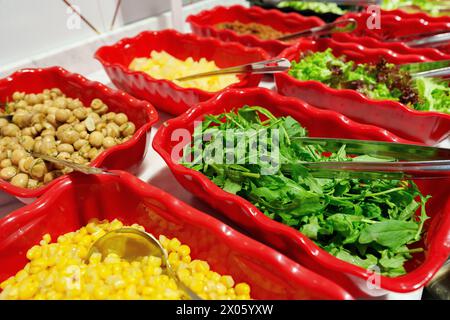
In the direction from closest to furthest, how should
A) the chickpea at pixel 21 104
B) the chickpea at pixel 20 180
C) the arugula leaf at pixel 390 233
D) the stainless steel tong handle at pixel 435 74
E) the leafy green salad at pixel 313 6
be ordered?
the arugula leaf at pixel 390 233 → the chickpea at pixel 20 180 → the chickpea at pixel 21 104 → the stainless steel tong handle at pixel 435 74 → the leafy green salad at pixel 313 6

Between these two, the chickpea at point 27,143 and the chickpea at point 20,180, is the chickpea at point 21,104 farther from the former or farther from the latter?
the chickpea at point 20,180

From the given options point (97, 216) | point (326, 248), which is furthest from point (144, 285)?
point (326, 248)

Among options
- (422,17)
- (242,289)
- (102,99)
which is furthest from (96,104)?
(422,17)

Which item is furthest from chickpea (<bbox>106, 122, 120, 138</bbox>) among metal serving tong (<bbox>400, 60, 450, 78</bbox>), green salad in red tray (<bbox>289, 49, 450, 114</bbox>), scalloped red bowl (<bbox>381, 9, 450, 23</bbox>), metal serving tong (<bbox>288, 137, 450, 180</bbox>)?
scalloped red bowl (<bbox>381, 9, 450, 23</bbox>)

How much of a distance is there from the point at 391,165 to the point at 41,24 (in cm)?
164

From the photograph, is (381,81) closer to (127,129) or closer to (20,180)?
(127,129)

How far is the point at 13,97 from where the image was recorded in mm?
1467

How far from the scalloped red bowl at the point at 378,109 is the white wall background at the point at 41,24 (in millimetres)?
1029

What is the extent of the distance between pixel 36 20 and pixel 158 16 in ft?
2.56

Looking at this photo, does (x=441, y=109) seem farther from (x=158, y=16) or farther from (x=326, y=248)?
(x=158, y=16)

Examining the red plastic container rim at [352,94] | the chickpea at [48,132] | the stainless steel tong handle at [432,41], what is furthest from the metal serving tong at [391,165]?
the stainless steel tong handle at [432,41]

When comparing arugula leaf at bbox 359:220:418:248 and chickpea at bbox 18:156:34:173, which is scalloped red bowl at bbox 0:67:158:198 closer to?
chickpea at bbox 18:156:34:173

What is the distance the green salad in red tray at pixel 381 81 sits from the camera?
1.46 meters

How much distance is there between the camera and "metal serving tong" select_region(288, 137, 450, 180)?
0.90 meters
